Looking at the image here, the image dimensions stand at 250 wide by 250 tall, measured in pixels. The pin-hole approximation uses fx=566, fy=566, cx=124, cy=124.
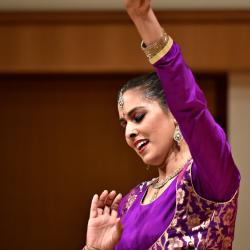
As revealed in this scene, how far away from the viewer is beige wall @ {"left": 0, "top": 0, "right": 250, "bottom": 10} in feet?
8.81

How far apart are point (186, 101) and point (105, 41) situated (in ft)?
6.12

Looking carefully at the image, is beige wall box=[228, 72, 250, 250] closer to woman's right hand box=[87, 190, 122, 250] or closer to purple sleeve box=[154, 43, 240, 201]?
woman's right hand box=[87, 190, 122, 250]

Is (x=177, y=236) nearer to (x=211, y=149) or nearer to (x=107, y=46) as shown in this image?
(x=211, y=149)

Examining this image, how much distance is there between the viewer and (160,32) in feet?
3.27

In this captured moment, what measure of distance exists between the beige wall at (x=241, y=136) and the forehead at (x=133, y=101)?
57.0 inches

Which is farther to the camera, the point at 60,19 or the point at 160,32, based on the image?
the point at 60,19

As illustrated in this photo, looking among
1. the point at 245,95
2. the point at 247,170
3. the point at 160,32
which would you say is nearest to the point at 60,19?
the point at 245,95

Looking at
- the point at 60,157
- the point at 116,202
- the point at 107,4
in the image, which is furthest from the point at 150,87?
the point at 60,157

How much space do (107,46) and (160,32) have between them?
1.83m

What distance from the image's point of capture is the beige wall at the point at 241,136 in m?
2.76

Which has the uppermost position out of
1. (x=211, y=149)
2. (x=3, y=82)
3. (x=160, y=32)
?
(x=3, y=82)

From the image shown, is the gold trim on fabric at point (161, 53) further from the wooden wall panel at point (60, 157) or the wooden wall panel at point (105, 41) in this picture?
the wooden wall panel at point (60, 157)

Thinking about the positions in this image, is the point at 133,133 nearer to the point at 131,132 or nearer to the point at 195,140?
the point at 131,132

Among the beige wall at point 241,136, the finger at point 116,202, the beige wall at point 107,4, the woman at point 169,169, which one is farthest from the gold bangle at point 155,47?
the beige wall at point 241,136
